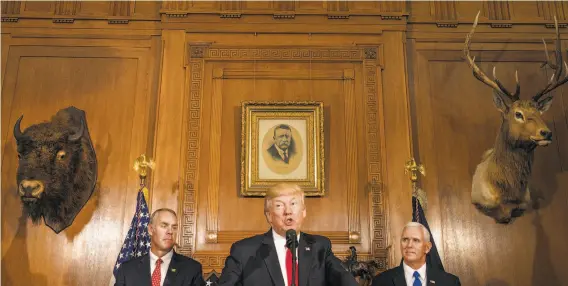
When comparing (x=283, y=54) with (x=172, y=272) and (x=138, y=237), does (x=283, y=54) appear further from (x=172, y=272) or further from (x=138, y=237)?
(x=172, y=272)

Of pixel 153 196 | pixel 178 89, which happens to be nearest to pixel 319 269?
pixel 153 196

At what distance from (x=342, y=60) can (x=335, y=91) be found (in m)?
0.37

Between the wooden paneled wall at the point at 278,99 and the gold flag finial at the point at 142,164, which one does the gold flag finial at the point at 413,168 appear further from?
the gold flag finial at the point at 142,164

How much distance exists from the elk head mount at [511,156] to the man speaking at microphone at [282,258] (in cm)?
297

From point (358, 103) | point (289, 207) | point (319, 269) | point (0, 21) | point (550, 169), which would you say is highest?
point (0, 21)

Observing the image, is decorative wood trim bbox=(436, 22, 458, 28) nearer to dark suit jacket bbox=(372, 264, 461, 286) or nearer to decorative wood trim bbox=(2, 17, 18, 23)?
dark suit jacket bbox=(372, 264, 461, 286)

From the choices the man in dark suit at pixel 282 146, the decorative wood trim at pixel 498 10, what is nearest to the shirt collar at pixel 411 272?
the man in dark suit at pixel 282 146

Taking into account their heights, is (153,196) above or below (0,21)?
below

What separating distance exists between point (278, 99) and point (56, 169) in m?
2.33

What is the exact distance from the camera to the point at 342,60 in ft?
20.4

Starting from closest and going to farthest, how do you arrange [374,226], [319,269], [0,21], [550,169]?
[319,269]
[374,226]
[550,169]
[0,21]

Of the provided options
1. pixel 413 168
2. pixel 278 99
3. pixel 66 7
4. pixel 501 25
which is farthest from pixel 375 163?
pixel 66 7

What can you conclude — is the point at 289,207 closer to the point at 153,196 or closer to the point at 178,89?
the point at 153,196

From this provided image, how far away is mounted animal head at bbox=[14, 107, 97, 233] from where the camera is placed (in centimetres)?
542
